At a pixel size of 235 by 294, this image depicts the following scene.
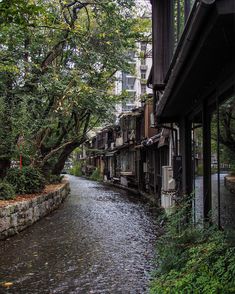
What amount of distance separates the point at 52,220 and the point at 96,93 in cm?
779

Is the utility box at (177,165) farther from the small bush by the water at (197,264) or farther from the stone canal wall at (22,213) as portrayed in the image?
the small bush by the water at (197,264)

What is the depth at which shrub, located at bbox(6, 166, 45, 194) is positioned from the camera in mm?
14781

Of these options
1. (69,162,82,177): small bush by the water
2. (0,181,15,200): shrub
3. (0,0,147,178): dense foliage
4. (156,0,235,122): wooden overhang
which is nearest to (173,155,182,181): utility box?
(156,0,235,122): wooden overhang

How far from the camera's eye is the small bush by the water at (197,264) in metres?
3.49

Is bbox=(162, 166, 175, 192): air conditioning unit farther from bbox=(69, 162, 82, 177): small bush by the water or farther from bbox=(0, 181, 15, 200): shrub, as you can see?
bbox=(69, 162, 82, 177): small bush by the water

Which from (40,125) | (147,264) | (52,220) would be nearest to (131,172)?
(40,125)

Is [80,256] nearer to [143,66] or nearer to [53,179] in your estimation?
[53,179]

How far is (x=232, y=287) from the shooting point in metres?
3.31

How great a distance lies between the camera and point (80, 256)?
845cm

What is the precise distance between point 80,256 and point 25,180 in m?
7.43

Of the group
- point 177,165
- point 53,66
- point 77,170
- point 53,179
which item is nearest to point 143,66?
point 77,170

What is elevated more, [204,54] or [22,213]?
[204,54]

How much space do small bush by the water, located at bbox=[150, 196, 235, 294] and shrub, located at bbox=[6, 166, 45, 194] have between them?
10281 millimetres

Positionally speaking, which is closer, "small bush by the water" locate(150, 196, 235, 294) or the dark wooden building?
"small bush by the water" locate(150, 196, 235, 294)
